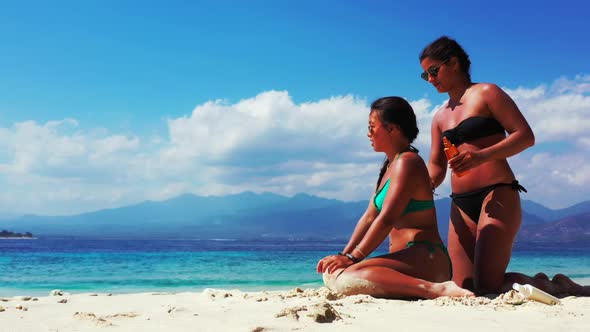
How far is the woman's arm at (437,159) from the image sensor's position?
16.9 feet

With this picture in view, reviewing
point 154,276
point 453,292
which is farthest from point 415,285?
point 154,276

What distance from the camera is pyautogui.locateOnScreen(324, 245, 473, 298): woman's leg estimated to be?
4.14 meters

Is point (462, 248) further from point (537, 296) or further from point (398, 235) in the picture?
point (537, 296)

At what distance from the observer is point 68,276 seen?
1455 centimetres

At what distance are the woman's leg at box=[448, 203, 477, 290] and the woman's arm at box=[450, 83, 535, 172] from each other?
0.76 metres

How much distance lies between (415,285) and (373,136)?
124cm

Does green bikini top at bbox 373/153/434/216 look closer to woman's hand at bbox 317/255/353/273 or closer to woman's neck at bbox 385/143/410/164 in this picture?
woman's neck at bbox 385/143/410/164

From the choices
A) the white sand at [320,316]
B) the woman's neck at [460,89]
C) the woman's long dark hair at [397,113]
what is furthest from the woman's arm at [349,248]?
the woman's neck at [460,89]


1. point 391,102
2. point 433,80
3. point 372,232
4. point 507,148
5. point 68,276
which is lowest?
point 68,276

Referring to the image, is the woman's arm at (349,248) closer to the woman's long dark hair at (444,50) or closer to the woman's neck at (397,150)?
the woman's neck at (397,150)

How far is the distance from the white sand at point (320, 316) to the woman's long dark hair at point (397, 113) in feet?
4.50

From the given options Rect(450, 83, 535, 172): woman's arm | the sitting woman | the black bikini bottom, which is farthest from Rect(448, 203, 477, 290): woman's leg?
Rect(450, 83, 535, 172): woman's arm

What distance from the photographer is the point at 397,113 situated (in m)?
4.49

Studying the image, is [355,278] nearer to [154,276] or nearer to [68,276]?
[154,276]
